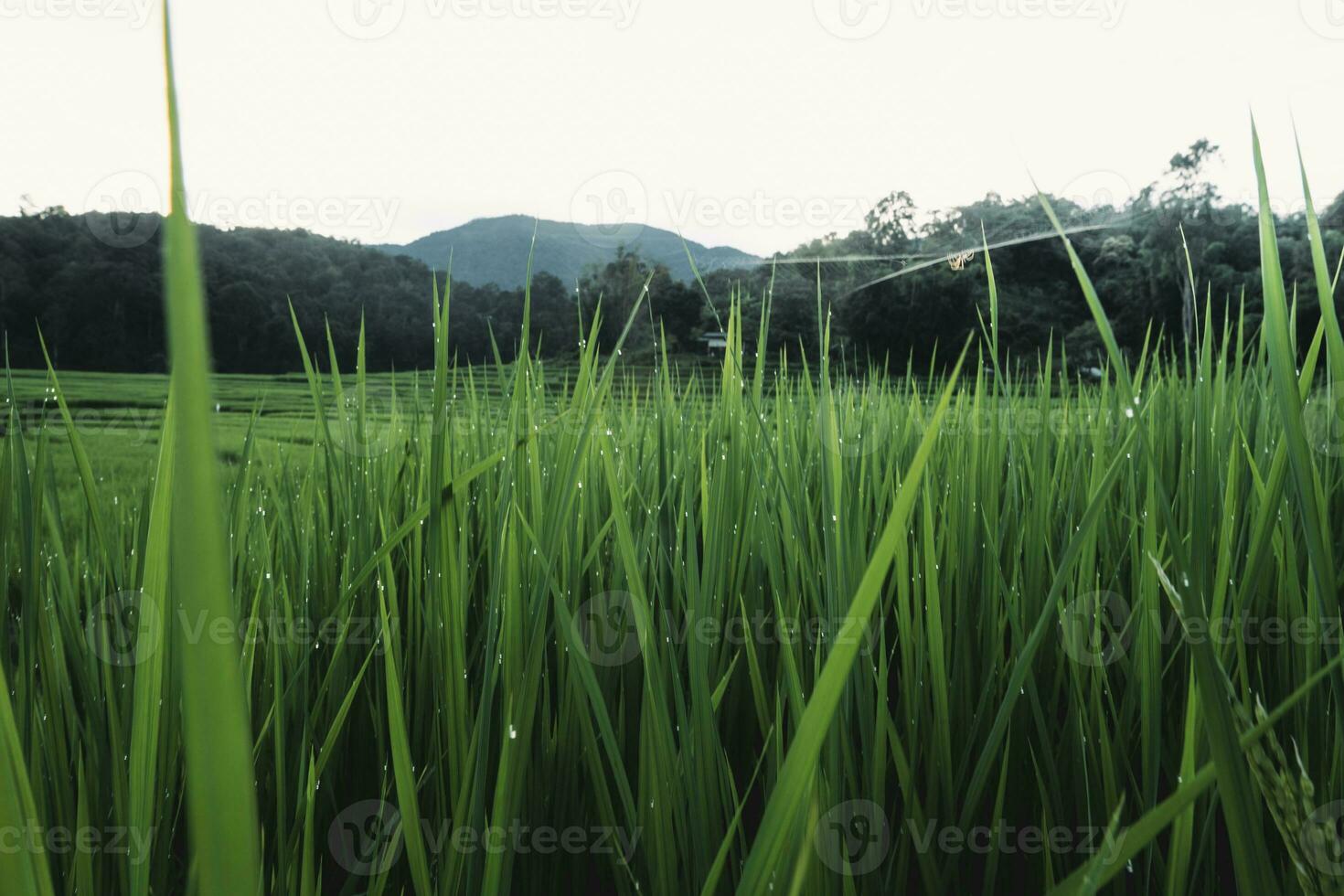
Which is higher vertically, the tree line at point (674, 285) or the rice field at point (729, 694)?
the tree line at point (674, 285)

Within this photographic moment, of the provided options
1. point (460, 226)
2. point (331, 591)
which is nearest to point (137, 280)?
point (331, 591)

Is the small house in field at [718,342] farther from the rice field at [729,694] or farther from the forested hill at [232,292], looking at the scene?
the forested hill at [232,292]

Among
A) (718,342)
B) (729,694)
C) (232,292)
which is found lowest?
(729,694)

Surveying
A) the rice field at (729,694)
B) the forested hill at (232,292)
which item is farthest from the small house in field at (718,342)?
the forested hill at (232,292)

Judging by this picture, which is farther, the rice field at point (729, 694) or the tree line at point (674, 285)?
the tree line at point (674, 285)

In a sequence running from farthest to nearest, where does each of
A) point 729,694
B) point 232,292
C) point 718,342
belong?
point 232,292
point 718,342
point 729,694

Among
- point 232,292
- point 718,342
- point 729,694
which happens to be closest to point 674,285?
point 232,292

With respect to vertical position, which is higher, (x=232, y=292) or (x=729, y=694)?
(x=232, y=292)

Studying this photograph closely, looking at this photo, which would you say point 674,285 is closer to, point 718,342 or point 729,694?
point 718,342

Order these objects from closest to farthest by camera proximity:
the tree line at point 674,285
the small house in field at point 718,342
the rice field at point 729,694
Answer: the rice field at point 729,694 → the small house in field at point 718,342 → the tree line at point 674,285

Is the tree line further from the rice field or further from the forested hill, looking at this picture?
the rice field

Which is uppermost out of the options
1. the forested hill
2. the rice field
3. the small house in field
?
the forested hill

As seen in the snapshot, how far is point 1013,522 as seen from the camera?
900mm

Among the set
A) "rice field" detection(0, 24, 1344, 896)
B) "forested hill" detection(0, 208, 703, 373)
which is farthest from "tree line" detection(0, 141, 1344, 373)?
"rice field" detection(0, 24, 1344, 896)
